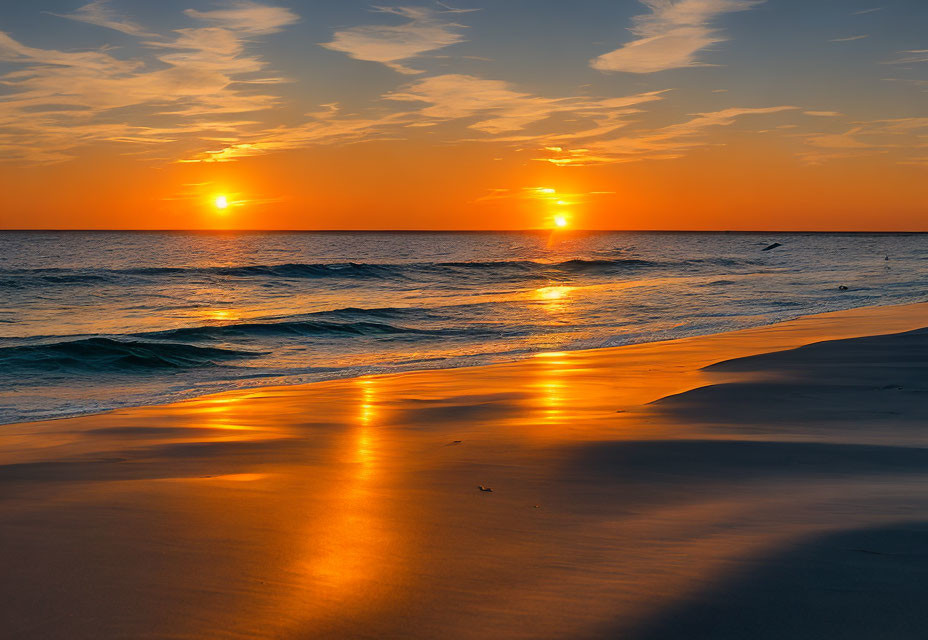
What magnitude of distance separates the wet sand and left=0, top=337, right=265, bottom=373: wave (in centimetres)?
660

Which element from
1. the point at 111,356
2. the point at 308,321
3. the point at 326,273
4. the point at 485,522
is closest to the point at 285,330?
the point at 308,321

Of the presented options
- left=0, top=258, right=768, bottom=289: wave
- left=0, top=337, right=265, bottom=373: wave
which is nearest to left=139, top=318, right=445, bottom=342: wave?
left=0, top=337, right=265, bottom=373: wave

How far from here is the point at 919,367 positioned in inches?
345

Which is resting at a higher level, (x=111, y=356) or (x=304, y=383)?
(x=111, y=356)

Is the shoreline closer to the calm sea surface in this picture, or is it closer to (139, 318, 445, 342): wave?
the calm sea surface

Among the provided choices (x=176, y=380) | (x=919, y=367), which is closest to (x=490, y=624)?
(x=919, y=367)

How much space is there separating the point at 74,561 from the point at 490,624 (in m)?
1.84

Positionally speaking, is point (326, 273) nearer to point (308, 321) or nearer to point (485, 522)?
point (308, 321)

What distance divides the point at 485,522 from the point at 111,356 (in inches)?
498

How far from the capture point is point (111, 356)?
14305mm

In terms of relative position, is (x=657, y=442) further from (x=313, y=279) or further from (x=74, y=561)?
(x=313, y=279)

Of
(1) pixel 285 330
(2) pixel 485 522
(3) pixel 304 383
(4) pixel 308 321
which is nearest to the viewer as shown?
(2) pixel 485 522

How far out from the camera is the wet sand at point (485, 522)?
102 inches

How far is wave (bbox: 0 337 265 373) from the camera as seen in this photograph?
13.6m
